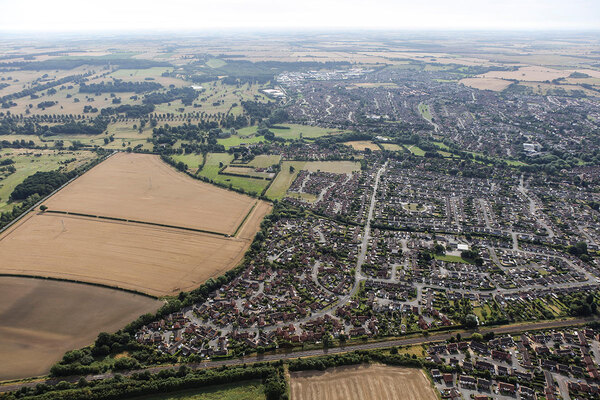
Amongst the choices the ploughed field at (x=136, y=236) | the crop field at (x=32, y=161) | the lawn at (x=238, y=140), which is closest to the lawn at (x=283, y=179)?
the ploughed field at (x=136, y=236)

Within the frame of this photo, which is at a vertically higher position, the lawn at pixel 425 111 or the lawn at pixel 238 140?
the lawn at pixel 425 111

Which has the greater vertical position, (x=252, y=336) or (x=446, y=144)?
(x=446, y=144)

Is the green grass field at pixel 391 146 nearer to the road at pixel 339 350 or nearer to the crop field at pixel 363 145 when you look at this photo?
the crop field at pixel 363 145

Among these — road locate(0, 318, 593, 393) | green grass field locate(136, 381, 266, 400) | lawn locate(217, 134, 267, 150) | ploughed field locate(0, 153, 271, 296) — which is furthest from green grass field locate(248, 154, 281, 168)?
green grass field locate(136, 381, 266, 400)

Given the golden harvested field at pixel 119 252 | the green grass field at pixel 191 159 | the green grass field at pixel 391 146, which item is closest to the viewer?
the golden harvested field at pixel 119 252

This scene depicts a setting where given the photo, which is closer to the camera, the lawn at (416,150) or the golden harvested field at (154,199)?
the golden harvested field at (154,199)

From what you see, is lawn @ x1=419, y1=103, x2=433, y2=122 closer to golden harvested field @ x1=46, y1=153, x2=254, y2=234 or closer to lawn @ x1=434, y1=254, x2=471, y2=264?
lawn @ x1=434, y1=254, x2=471, y2=264

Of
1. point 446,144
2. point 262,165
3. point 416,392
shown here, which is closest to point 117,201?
point 262,165

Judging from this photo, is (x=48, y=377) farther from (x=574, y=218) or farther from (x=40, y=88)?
(x=40, y=88)
